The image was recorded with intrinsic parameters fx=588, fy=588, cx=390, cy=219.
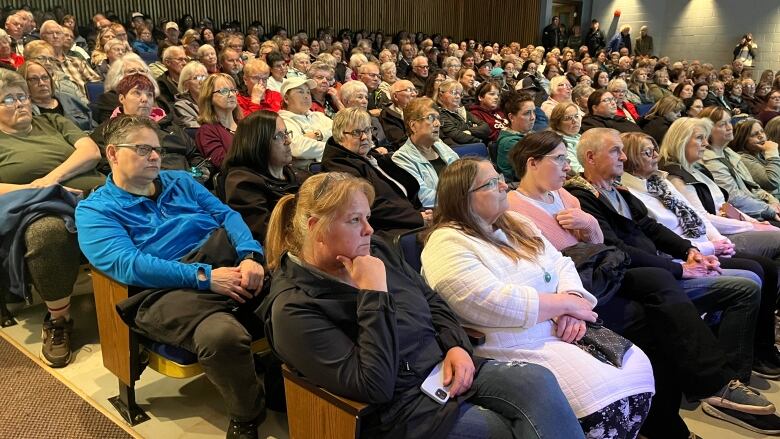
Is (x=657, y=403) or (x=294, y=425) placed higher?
(x=294, y=425)

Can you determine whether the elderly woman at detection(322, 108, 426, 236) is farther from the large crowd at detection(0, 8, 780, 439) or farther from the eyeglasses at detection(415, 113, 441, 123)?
the eyeglasses at detection(415, 113, 441, 123)

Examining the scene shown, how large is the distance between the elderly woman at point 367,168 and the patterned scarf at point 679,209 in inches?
44.3

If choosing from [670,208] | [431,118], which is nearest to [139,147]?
[431,118]

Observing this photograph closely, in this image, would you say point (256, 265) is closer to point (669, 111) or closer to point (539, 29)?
point (669, 111)

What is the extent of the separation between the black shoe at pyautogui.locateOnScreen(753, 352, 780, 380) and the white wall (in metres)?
12.7

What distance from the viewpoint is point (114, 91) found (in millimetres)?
3607

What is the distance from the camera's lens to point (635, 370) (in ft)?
5.49

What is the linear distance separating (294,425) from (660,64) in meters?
10.0

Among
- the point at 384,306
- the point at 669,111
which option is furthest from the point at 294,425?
the point at 669,111

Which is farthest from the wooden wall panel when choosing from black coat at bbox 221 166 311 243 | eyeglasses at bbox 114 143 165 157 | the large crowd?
eyeglasses at bbox 114 143 165 157

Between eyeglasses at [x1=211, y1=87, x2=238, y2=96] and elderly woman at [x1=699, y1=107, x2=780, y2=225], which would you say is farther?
elderly woman at [x1=699, y1=107, x2=780, y2=225]

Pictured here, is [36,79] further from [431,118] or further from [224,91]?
[431,118]

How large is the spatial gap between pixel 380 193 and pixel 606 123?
2.63 metres

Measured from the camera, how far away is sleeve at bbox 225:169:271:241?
8.06 ft
